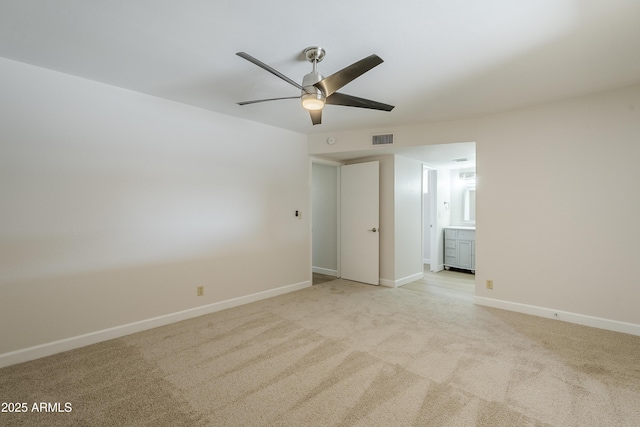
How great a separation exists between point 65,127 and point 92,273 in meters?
1.35

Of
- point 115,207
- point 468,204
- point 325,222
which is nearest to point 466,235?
point 468,204

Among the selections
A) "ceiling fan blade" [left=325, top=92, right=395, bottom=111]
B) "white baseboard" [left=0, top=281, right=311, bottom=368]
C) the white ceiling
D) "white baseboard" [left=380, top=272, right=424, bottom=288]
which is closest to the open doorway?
"white baseboard" [left=380, top=272, right=424, bottom=288]

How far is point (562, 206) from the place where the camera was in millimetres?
3268

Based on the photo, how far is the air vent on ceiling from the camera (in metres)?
4.24

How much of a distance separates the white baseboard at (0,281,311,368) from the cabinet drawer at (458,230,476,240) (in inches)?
157

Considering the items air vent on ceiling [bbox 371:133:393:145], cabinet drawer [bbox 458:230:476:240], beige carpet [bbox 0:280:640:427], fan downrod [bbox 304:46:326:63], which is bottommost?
beige carpet [bbox 0:280:640:427]

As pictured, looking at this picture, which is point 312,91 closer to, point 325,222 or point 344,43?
point 344,43

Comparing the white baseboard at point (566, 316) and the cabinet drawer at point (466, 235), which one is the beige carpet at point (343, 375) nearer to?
the white baseboard at point (566, 316)

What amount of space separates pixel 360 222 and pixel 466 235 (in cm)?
231

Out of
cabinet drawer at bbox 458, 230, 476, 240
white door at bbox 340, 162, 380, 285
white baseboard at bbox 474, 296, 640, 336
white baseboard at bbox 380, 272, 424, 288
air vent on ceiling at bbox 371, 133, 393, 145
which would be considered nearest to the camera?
white baseboard at bbox 474, 296, 640, 336

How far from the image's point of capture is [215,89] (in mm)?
2938

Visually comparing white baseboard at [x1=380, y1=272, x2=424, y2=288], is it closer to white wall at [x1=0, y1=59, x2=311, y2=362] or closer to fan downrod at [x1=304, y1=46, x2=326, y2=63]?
white wall at [x1=0, y1=59, x2=311, y2=362]

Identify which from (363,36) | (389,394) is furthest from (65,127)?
(389,394)

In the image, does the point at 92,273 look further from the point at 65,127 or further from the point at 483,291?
the point at 483,291
